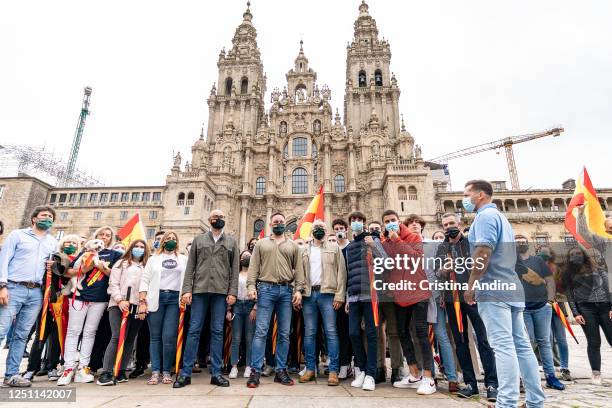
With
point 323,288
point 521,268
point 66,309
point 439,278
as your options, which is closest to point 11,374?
point 66,309

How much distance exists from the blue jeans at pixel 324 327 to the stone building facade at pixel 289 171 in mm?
27535

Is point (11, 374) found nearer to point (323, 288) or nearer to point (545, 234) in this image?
point (323, 288)

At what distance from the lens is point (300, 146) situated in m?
41.3

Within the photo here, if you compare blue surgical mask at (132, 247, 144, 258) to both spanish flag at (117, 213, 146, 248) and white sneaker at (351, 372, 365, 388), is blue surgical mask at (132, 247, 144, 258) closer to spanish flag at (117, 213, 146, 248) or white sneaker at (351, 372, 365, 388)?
white sneaker at (351, 372, 365, 388)

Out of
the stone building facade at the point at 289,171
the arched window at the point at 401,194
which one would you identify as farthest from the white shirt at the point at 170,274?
the arched window at the point at 401,194

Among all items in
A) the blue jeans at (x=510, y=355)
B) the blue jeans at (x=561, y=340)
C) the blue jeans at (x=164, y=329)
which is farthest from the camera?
the blue jeans at (x=561, y=340)

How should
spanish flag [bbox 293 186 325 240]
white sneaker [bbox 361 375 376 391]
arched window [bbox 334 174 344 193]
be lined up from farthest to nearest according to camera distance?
arched window [bbox 334 174 344 193]
spanish flag [bbox 293 186 325 240]
white sneaker [bbox 361 375 376 391]

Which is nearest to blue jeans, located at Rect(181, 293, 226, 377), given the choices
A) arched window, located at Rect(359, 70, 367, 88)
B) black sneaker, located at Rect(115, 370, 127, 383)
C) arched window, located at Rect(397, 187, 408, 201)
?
black sneaker, located at Rect(115, 370, 127, 383)

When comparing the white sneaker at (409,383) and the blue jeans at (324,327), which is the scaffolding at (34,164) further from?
the white sneaker at (409,383)

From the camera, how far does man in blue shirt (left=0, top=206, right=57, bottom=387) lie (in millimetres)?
5137

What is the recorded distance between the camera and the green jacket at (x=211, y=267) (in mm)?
5547

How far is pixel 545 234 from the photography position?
32688mm

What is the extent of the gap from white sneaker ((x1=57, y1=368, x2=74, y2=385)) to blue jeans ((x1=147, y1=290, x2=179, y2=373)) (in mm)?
1152

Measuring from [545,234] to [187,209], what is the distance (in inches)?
1365
